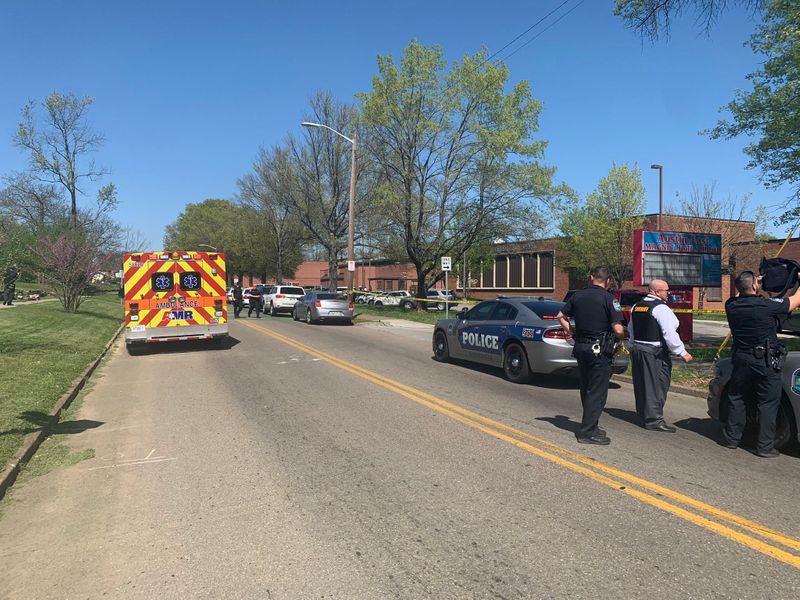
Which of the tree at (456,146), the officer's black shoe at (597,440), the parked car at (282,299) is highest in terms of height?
the tree at (456,146)

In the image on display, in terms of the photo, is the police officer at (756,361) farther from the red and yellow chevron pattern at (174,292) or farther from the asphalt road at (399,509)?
the red and yellow chevron pattern at (174,292)

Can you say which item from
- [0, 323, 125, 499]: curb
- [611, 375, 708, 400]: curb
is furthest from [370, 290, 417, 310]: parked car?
[0, 323, 125, 499]: curb

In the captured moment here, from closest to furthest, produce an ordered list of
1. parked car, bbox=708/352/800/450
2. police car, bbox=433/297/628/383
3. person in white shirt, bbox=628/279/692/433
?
parked car, bbox=708/352/800/450, person in white shirt, bbox=628/279/692/433, police car, bbox=433/297/628/383

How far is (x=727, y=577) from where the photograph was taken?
319 cm

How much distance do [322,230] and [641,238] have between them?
2617cm

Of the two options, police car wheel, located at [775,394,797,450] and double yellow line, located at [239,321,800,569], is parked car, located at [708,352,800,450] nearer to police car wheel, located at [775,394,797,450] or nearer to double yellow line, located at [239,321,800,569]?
police car wheel, located at [775,394,797,450]

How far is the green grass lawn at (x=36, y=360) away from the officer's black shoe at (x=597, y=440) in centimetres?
555

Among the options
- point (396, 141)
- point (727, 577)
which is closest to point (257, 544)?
point (727, 577)

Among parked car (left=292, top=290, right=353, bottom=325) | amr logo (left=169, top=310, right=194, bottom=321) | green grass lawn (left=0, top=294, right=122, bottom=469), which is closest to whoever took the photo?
→ green grass lawn (left=0, top=294, right=122, bottom=469)

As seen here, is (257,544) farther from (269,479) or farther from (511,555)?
(511,555)

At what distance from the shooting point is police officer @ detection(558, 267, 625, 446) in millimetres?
5867

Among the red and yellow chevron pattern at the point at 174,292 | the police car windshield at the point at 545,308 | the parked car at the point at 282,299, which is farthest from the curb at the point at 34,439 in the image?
the parked car at the point at 282,299

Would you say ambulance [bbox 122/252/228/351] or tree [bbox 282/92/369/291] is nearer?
ambulance [bbox 122/252/228/351]

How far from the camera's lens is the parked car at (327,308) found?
24.1 metres
